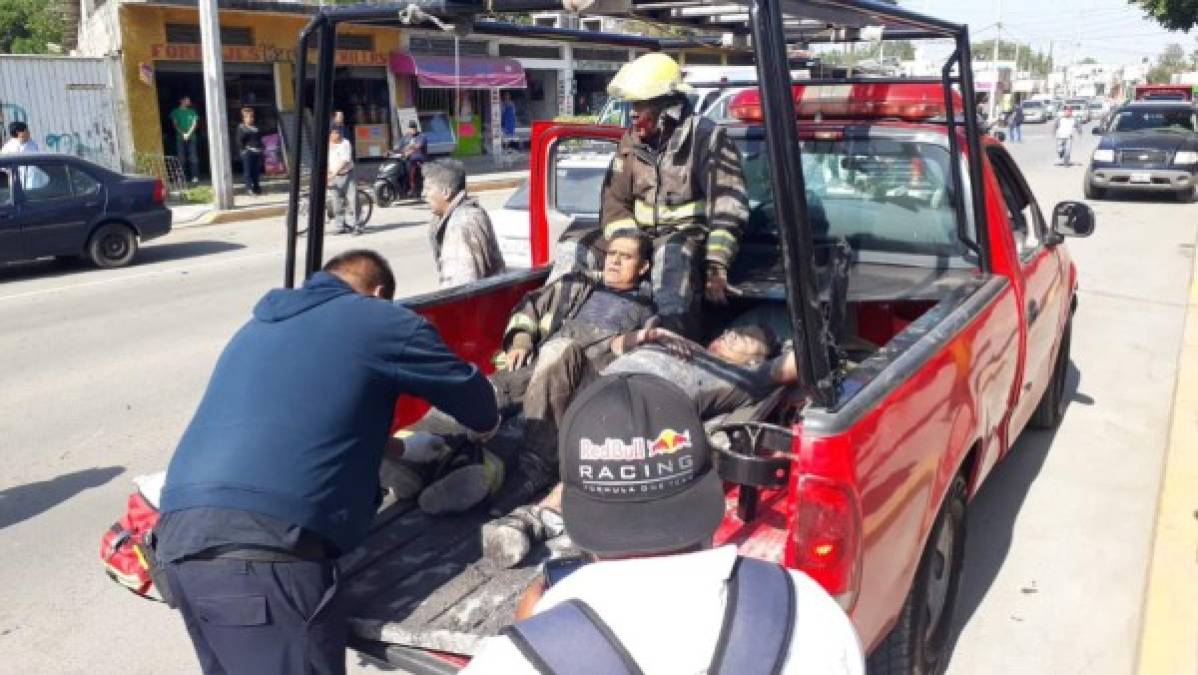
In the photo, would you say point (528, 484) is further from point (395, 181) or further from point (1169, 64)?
point (1169, 64)

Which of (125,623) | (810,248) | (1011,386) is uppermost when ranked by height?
(810,248)

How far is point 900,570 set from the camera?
289cm

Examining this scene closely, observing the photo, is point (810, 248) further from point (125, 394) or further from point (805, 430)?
point (125, 394)

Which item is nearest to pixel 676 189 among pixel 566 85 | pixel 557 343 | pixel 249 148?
pixel 557 343

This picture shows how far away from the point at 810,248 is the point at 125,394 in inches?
237

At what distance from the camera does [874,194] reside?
4.77 m

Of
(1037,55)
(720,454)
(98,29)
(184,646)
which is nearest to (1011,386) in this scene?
(720,454)

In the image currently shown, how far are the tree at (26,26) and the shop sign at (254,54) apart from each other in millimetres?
15923

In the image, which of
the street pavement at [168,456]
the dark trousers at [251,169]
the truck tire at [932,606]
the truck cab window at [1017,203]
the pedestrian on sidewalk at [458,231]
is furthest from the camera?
the dark trousers at [251,169]

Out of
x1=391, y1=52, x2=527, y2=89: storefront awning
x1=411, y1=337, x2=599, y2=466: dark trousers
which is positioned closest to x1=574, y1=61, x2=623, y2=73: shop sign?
x1=391, y1=52, x2=527, y2=89: storefront awning

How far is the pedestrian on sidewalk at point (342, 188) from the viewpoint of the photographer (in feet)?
49.9

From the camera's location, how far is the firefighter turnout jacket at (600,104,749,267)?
460 centimetres

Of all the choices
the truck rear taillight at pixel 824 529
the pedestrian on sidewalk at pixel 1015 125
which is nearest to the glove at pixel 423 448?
the truck rear taillight at pixel 824 529

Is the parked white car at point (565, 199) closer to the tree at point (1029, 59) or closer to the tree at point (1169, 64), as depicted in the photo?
the tree at point (1169, 64)
